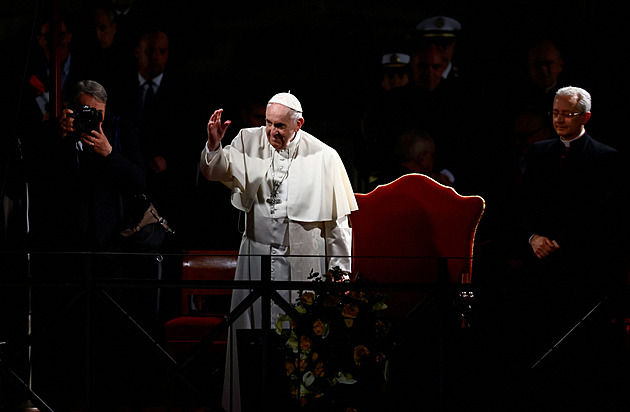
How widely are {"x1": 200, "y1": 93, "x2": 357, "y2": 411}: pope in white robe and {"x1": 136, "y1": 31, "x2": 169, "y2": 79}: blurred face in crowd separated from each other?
6.76 ft

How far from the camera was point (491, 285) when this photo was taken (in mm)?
3043

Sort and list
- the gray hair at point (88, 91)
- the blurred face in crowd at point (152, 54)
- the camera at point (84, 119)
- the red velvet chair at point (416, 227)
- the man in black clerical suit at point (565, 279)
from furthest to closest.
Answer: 1. the blurred face in crowd at point (152, 54)
2. the gray hair at point (88, 91)
3. the camera at point (84, 119)
4. the red velvet chair at point (416, 227)
5. the man in black clerical suit at point (565, 279)

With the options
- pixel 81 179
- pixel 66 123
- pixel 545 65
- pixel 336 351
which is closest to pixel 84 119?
pixel 66 123

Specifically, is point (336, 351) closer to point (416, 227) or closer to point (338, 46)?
point (416, 227)

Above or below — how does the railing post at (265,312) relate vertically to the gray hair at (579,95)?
below

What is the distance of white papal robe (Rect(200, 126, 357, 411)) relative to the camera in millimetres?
3869

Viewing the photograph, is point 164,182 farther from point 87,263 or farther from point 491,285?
point 491,285

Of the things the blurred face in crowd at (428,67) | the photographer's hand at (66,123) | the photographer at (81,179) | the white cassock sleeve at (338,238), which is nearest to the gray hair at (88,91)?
the photographer at (81,179)

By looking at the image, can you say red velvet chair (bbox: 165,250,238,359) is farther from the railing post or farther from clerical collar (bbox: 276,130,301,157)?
the railing post

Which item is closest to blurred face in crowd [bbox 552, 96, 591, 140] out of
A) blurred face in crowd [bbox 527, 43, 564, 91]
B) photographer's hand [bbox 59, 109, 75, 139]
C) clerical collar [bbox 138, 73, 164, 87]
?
blurred face in crowd [bbox 527, 43, 564, 91]

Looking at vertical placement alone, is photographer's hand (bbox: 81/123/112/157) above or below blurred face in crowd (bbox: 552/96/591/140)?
below

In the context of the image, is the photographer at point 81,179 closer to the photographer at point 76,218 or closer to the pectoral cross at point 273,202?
the photographer at point 76,218

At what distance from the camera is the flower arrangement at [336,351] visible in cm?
307

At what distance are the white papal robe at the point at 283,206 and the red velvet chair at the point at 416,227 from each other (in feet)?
0.99
